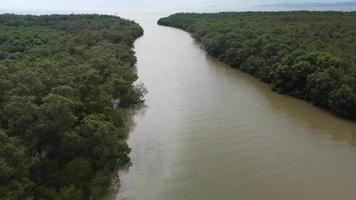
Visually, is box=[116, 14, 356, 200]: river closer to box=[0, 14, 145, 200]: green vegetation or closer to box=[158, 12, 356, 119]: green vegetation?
box=[158, 12, 356, 119]: green vegetation

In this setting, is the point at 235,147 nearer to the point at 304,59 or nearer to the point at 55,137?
the point at 55,137

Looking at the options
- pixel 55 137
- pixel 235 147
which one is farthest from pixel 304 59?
pixel 55 137

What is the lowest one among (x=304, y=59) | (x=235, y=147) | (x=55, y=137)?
(x=235, y=147)

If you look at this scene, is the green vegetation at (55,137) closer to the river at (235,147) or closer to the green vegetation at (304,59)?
the river at (235,147)

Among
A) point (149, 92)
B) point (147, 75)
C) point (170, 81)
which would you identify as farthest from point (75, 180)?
point (147, 75)

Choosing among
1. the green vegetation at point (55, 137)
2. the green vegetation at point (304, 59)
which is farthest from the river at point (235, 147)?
the green vegetation at point (55, 137)

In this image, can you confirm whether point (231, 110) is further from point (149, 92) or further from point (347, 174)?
point (347, 174)

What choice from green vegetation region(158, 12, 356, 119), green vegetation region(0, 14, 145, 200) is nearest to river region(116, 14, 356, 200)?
green vegetation region(158, 12, 356, 119)

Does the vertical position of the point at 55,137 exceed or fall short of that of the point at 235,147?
it exceeds it

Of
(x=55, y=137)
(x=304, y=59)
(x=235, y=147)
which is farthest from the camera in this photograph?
(x=304, y=59)
